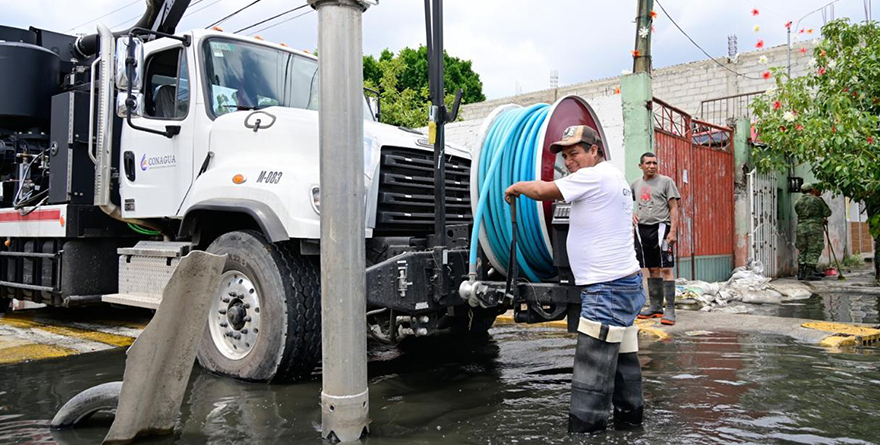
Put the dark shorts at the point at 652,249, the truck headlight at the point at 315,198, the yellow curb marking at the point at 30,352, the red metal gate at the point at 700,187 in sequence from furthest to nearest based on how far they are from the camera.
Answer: the red metal gate at the point at 700,187, the dark shorts at the point at 652,249, the yellow curb marking at the point at 30,352, the truck headlight at the point at 315,198

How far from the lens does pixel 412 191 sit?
4.74 metres

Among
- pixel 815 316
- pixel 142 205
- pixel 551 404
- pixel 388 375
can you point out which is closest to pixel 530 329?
pixel 388 375

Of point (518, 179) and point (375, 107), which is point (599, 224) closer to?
point (518, 179)

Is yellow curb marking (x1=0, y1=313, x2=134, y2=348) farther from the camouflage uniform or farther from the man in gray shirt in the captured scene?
the camouflage uniform

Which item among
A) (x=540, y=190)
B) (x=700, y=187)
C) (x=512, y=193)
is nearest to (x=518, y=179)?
(x=512, y=193)

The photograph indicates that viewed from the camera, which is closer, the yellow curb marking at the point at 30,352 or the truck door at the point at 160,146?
the truck door at the point at 160,146

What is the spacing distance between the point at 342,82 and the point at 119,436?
213cm

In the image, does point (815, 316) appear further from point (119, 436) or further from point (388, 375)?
point (119, 436)

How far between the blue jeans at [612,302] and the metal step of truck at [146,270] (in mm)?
3251

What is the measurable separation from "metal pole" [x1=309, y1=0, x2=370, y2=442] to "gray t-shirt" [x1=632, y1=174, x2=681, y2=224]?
434 cm

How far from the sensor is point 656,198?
6.74 meters

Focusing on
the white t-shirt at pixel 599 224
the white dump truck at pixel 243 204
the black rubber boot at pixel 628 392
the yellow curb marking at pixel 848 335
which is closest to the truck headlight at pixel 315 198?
the white dump truck at pixel 243 204

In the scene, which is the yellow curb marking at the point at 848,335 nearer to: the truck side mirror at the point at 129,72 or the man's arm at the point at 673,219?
the man's arm at the point at 673,219

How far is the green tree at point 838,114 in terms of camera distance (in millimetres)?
9125
